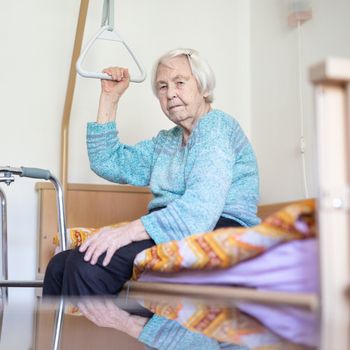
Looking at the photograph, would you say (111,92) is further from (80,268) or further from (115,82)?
(80,268)

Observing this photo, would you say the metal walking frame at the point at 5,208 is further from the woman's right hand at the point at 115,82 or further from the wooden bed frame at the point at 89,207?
the woman's right hand at the point at 115,82

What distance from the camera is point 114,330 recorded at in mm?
784

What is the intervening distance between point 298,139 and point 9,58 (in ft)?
3.75

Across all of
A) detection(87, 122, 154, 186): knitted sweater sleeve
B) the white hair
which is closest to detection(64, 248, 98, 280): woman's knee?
detection(87, 122, 154, 186): knitted sweater sleeve

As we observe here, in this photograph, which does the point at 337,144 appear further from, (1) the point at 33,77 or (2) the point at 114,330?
(1) the point at 33,77

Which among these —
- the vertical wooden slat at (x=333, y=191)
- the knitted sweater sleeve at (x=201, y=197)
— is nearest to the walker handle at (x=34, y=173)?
the knitted sweater sleeve at (x=201, y=197)

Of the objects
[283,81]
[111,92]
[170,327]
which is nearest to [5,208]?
[111,92]

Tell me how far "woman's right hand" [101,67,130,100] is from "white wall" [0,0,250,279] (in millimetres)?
626

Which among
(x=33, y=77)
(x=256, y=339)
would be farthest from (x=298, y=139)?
(x=256, y=339)

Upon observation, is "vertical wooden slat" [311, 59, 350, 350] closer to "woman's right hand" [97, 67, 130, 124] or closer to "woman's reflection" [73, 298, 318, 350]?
"woman's reflection" [73, 298, 318, 350]

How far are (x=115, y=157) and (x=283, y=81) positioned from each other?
921 mm

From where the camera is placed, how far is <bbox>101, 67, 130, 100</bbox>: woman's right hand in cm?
189

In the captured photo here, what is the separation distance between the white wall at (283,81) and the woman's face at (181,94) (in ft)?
2.16

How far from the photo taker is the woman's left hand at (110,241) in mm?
1411
